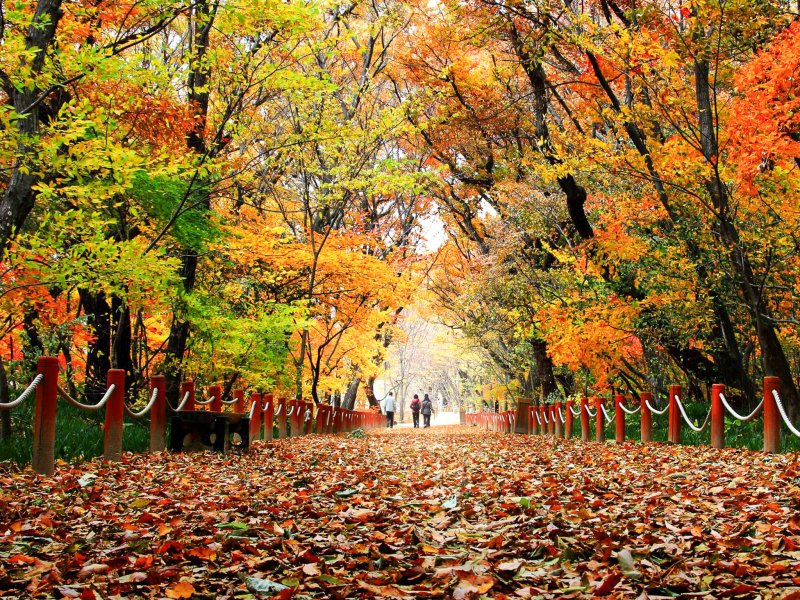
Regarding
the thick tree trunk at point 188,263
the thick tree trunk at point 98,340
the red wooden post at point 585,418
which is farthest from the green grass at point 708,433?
the thick tree trunk at point 98,340

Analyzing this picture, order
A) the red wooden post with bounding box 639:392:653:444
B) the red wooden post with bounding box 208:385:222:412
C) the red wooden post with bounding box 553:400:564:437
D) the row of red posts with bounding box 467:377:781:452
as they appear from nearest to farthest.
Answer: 1. the row of red posts with bounding box 467:377:781:452
2. the red wooden post with bounding box 639:392:653:444
3. the red wooden post with bounding box 208:385:222:412
4. the red wooden post with bounding box 553:400:564:437

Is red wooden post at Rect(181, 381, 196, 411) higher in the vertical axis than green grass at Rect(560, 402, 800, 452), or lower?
higher

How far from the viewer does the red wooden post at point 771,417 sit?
862 cm

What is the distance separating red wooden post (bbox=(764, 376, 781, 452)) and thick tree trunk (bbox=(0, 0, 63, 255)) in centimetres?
868

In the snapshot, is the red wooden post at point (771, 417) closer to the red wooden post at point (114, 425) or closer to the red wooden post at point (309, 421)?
the red wooden post at point (114, 425)

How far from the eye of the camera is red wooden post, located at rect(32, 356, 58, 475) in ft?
22.0

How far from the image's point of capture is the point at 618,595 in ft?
10.3

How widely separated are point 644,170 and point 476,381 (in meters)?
33.7

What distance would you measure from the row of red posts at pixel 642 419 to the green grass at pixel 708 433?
1.01 ft

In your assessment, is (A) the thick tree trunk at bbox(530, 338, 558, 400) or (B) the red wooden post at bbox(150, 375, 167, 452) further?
(A) the thick tree trunk at bbox(530, 338, 558, 400)

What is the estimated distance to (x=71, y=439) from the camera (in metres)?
8.60

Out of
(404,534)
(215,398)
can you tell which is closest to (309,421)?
(215,398)

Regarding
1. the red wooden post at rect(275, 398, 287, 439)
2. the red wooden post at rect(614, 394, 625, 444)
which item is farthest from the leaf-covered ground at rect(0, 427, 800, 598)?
the red wooden post at rect(275, 398, 287, 439)

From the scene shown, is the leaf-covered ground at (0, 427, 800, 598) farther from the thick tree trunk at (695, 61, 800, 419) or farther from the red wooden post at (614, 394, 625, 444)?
the red wooden post at (614, 394, 625, 444)
